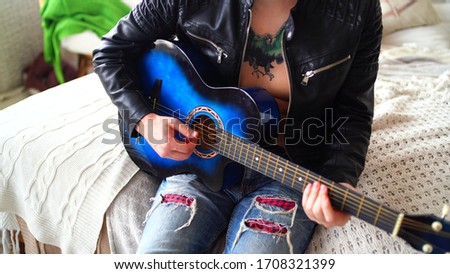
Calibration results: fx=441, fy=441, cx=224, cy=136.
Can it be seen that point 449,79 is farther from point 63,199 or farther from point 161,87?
point 63,199

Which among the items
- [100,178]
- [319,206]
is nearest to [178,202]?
[100,178]

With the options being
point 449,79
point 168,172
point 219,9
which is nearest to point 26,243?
point 168,172

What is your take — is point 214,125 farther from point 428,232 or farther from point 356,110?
point 428,232

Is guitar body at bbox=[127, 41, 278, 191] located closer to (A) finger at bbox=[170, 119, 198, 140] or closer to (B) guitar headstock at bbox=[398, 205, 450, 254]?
(A) finger at bbox=[170, 119, 198, 140]

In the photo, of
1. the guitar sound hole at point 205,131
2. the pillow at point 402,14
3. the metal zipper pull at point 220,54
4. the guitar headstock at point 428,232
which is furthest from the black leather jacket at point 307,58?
the pillow at point 402,14

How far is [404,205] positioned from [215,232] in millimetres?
428

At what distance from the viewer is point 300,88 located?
0.97 m

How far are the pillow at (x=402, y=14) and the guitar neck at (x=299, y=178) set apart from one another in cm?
133

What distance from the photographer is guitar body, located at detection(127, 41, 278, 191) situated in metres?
0.94

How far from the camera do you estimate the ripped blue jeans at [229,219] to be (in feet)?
2.99

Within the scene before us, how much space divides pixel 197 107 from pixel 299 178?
307 mm

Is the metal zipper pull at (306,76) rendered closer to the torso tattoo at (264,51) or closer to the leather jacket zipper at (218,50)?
the torso tattoo at (264,51)

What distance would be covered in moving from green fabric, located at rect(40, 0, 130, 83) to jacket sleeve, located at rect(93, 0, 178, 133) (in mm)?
1077

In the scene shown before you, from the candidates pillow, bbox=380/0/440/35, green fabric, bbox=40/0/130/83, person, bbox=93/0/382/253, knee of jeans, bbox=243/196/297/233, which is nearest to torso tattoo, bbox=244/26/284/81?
person, bbox=93/0/382/253
